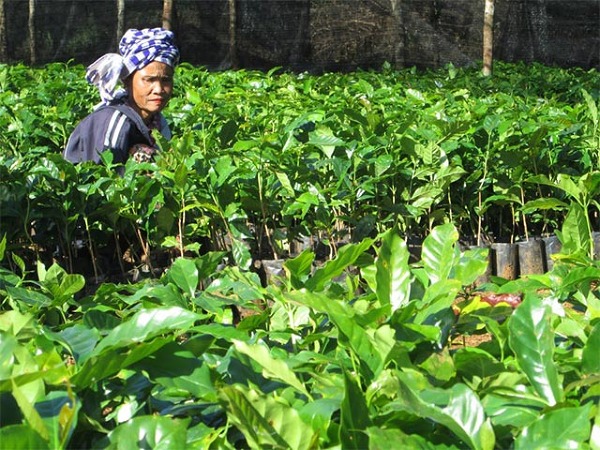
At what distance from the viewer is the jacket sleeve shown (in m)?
5.27

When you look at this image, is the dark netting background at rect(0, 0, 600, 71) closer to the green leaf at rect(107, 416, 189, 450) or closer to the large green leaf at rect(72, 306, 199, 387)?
the large green leaf at rect(72, 306, 199, 387)

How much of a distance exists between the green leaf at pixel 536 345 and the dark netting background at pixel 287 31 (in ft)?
59.7

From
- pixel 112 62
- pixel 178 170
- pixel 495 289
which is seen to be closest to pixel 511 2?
pixel 112 62

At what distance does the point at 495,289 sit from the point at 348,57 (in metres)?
18.4

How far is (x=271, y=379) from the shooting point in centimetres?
143

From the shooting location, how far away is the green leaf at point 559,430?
1.17m

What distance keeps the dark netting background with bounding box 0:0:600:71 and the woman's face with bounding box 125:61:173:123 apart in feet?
45.4

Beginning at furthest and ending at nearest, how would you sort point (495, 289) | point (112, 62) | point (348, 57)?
point (348, 57)
point (112, 62)
point (495, 289)

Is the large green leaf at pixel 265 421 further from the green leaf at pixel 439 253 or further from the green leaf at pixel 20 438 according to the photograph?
the green leaf at pixel 439 253

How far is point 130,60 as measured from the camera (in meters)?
5.62

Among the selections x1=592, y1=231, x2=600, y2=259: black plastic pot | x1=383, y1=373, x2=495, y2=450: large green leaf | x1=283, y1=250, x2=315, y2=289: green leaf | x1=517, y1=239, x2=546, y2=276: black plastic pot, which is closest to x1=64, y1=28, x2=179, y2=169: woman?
x1=517, y1=239, x2=546, y2=276: black plastic pot

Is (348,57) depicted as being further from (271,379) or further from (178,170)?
(271,379)

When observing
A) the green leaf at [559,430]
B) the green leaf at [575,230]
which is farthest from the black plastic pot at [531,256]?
the green leaf at [559,430]

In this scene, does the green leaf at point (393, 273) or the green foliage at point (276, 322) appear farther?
the green leaf at point (393, 273)
